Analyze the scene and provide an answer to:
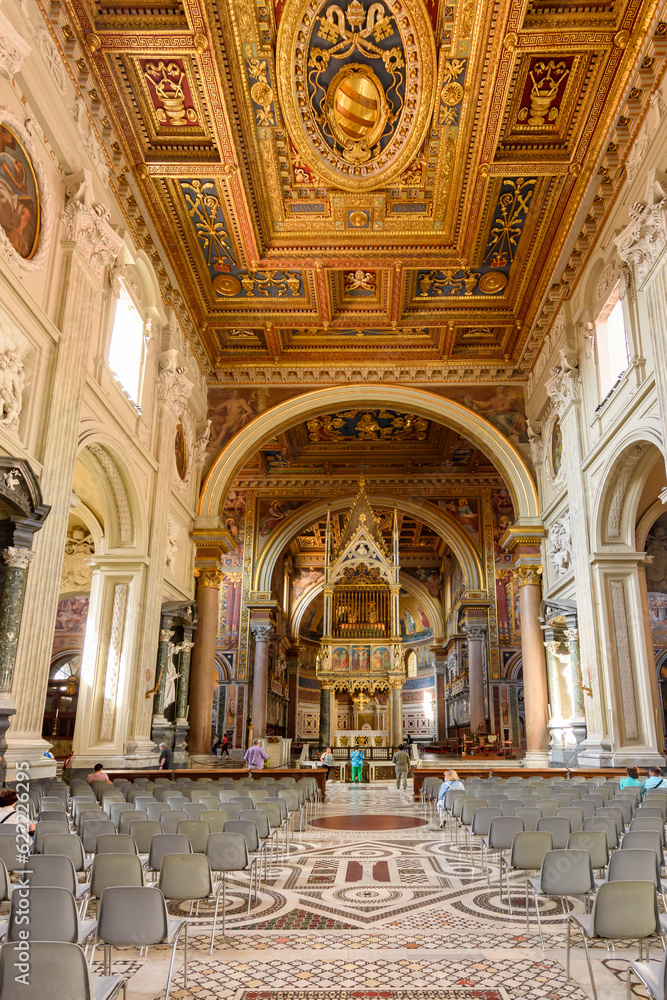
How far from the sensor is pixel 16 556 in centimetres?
986

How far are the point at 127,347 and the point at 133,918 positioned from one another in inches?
517

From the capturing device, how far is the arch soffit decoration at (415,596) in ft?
132

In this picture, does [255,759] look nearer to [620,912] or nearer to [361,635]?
[620,912]

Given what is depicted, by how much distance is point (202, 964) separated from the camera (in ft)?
17.4

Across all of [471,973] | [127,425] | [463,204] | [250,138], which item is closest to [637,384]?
[463,204]

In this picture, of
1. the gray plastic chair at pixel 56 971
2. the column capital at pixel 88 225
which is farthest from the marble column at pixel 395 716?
the gray plastic chair at pixel 56 971

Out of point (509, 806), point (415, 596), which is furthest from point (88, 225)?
point (415, 596)

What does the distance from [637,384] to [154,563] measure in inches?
412

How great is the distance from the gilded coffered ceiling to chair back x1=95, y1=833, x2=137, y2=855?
11.8 metres

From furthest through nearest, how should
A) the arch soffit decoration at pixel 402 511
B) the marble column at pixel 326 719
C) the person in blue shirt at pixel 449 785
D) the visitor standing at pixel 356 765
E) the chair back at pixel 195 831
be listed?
the arch soffit decoration at pixel 402 511
the marble column at pixel 326 719
the visitor standing at pixel 356 765
the person in blue shirt at pixel 449 785
the chair back at pixel 195 831

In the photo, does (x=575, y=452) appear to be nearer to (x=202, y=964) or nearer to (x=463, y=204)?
(x=463, y=204)

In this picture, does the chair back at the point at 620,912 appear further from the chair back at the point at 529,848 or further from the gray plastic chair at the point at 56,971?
the gray plastic chair at the point at 56,971

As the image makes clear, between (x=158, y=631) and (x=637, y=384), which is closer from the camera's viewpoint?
(x=637, y=384)

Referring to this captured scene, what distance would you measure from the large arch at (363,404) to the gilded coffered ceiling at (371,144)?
2396mm
